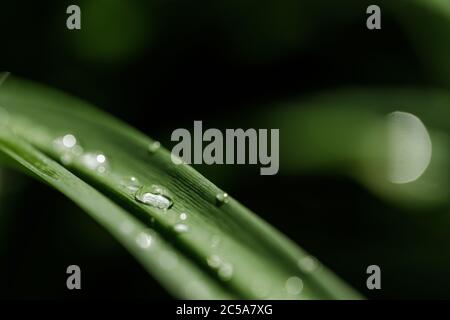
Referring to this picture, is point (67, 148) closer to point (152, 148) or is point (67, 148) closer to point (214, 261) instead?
point (152, 148)

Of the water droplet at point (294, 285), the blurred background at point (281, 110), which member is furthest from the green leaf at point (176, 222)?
the blurred background at point (281, 110)

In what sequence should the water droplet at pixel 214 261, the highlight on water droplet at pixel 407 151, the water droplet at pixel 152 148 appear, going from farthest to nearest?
the highlight on water droplet at pixel 407 151 → the water droplet at pixel 152 148 → the water droplet at pixel 214 261

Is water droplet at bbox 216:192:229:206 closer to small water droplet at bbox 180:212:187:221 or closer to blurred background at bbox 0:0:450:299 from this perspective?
small water droplet at bbox 180:212:187:221

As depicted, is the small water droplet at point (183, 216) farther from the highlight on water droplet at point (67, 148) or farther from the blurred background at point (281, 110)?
the blurred background at point (281, 110)

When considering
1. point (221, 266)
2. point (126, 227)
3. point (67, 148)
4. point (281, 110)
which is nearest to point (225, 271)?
point (221, 266)
